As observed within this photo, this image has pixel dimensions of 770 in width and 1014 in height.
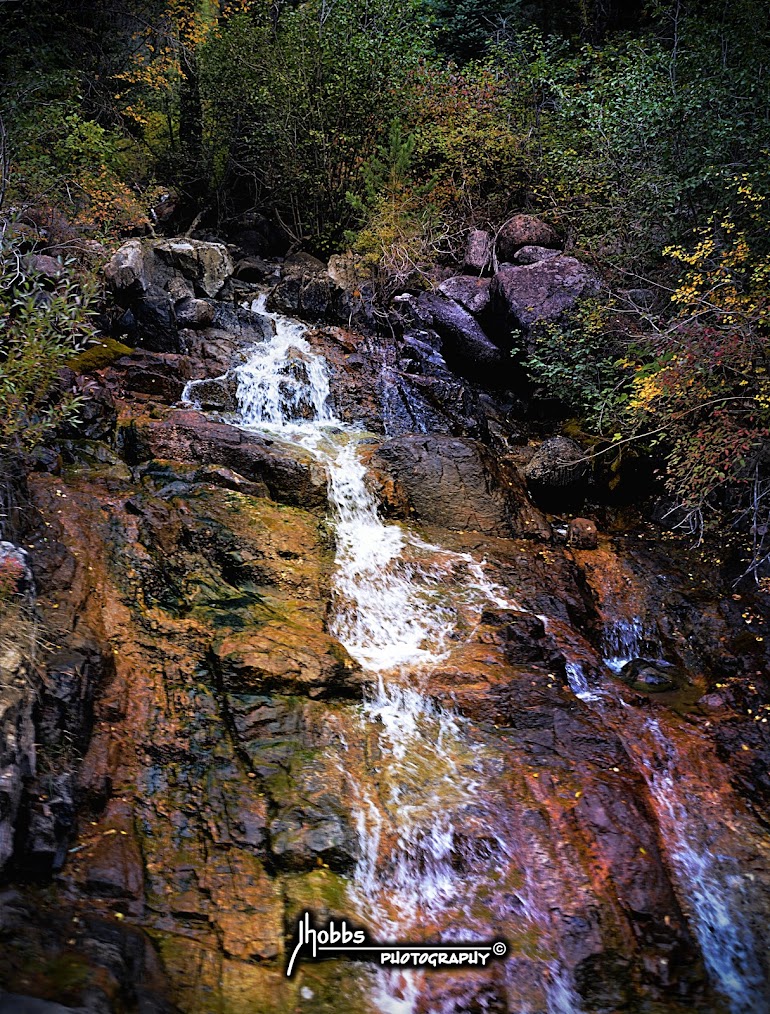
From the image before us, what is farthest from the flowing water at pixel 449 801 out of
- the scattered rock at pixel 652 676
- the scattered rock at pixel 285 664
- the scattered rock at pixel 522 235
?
the scattered rock at pixel 522 235

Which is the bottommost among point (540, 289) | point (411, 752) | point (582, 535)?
point (411, 752)

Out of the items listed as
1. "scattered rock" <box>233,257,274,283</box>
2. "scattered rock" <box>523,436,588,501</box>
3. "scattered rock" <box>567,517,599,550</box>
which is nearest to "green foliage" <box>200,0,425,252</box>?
"scattered rock" <box>233,257,274,283</box>

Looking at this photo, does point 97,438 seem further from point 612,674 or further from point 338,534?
point 612,674

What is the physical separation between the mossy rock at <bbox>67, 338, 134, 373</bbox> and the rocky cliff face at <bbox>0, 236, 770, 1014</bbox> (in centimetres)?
47

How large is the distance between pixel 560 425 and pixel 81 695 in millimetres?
7791

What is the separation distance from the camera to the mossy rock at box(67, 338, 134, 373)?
8.80 metres

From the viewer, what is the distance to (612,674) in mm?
6582

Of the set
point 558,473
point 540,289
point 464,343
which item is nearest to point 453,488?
point 558,473

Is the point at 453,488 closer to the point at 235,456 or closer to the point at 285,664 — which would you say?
the point at 235,456

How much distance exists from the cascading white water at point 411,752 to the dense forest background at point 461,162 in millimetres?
2726

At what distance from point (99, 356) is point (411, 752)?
7156 mm

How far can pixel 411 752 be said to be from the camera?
5.28 metres

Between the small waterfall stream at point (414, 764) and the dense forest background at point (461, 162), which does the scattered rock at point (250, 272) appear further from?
the small waterfall stream at point (414, 764)

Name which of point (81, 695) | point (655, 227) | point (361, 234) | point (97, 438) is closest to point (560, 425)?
point (655, 227)
